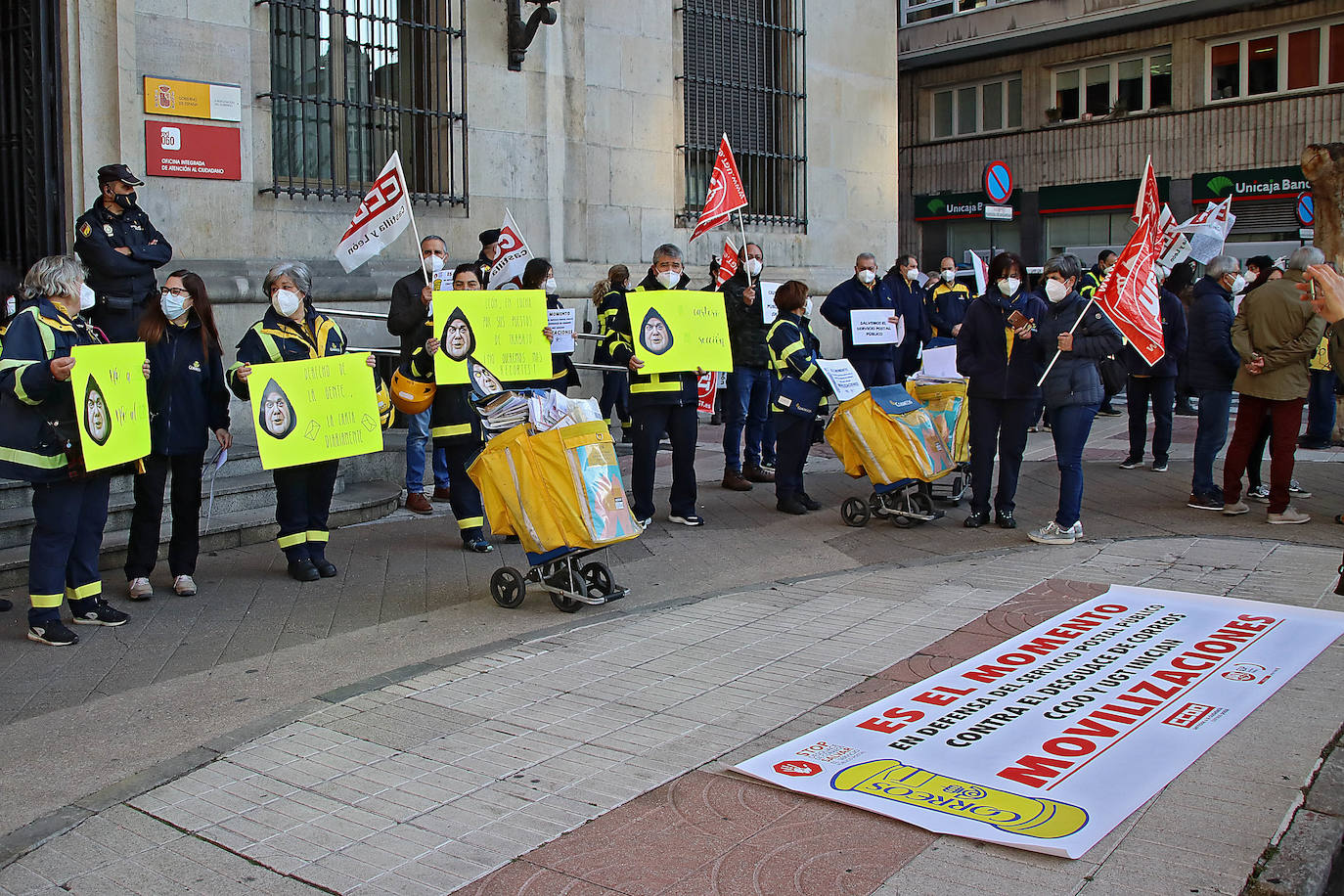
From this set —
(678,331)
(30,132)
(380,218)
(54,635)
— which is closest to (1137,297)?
(678,331)

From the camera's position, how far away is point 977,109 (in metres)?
35.4

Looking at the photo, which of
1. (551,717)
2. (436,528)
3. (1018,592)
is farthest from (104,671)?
(1018,592)

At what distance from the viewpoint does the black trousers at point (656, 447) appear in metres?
9.27

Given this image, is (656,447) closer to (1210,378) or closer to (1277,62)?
(1210,378)

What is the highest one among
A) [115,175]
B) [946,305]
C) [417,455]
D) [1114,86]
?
[1114,86]

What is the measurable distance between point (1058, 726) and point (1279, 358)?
17.4 feet

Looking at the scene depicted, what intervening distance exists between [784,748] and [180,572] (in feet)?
13.8

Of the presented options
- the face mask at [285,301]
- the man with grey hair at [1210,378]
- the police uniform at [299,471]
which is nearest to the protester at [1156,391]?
the man with grey hair at [1210,378]

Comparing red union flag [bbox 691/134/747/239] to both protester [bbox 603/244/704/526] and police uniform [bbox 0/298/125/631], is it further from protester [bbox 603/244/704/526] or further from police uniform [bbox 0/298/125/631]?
police uniform [bbox 0/298/125/631]

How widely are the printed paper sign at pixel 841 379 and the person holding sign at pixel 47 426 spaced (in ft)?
16.5

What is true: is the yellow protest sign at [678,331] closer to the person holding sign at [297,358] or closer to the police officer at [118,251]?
the person holding sign at [297,358]

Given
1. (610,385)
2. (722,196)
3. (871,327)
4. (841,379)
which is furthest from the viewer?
(610,385)

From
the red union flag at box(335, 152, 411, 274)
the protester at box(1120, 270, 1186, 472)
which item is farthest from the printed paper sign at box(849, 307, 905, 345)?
the red union flag at box(335, 152, 411, 274)

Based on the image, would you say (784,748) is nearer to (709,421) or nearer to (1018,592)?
(1018,592)
